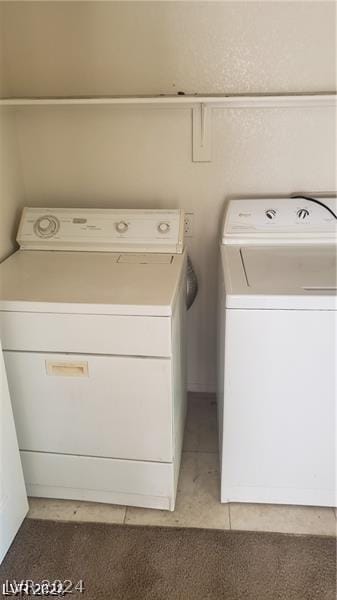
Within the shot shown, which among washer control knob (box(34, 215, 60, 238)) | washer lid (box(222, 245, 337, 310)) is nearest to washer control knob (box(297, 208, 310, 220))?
washer lid (box(222, 245, 337, 310))

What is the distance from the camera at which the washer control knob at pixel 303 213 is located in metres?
1.88

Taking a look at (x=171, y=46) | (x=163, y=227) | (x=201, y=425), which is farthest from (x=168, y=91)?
(x=201, y=425)

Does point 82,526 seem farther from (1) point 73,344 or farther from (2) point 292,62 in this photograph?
(2) point 292,62

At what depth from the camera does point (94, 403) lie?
1586mm

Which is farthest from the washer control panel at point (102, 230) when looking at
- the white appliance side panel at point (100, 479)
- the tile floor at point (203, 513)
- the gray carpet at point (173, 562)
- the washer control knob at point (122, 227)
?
the gray carpet at point (173, 562)

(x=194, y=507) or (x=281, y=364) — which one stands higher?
(x=281, y=364)

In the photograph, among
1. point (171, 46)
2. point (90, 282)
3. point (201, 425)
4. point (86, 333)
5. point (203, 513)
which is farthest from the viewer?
point (201, 425)

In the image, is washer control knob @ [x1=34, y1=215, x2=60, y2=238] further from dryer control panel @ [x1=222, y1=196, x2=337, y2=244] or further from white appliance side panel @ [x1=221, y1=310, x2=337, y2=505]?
white appliance side panel @ [x1=221, y1=310, x2=337, y2=505]

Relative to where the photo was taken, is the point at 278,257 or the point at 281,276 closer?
the point at 281,276

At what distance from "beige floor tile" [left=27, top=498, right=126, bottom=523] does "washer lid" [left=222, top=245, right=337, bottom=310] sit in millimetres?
917

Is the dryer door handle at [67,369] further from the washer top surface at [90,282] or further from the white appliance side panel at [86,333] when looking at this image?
the washer top surface at [90,282]

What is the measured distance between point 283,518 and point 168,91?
1707mm

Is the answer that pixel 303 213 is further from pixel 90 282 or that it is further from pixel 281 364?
pixel 90 282

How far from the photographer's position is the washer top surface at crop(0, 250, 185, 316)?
1.46 meters
